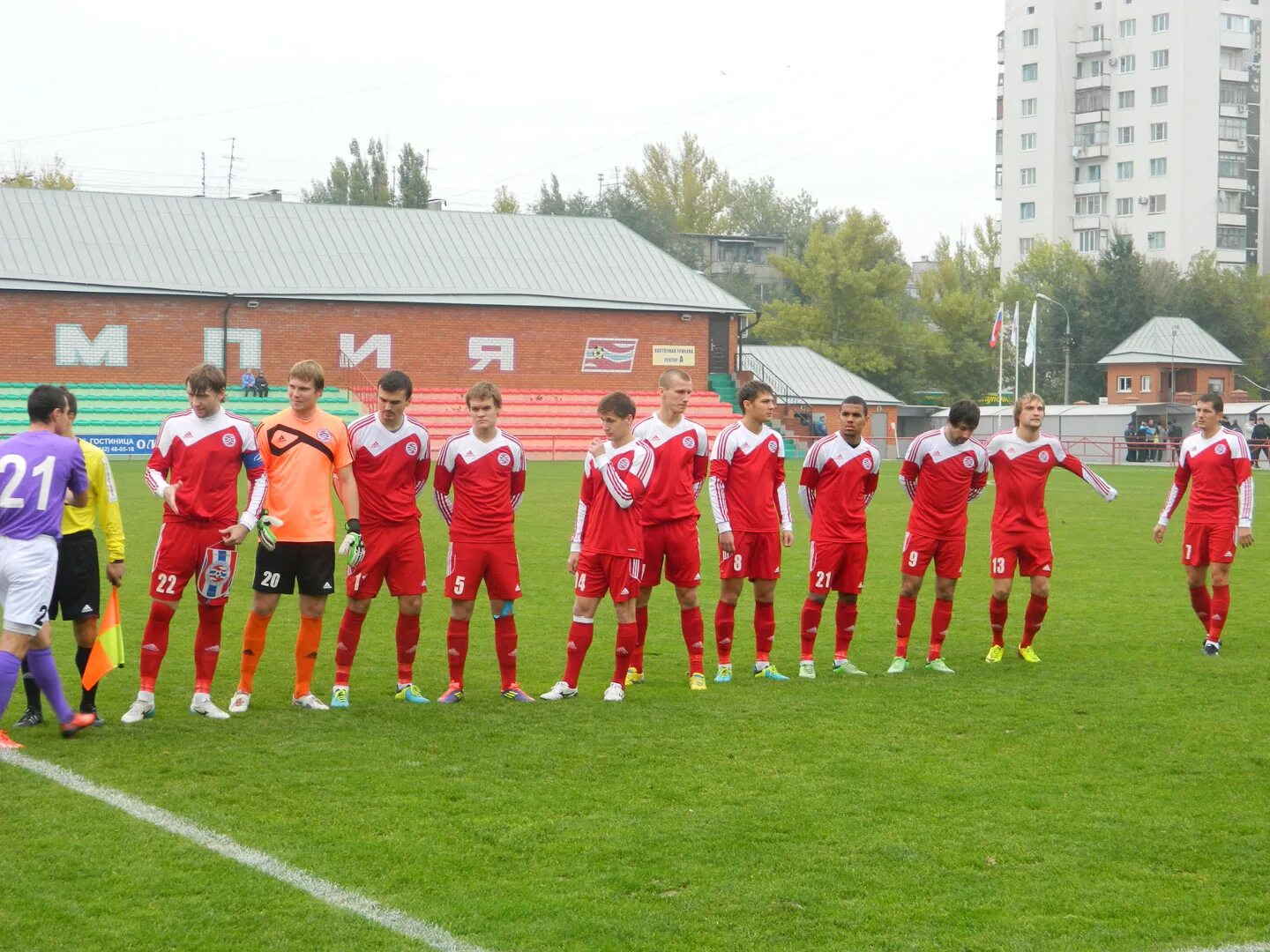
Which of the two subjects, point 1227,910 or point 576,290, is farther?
point 576,290

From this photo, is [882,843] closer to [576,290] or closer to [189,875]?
[189,875]

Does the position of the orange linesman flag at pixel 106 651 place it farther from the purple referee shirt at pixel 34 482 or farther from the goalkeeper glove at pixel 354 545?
the goalkeeper glove at pixel 354 545

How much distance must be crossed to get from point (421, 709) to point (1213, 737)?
473cm

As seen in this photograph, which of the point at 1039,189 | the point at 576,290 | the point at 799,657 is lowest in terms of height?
the point at 799,657

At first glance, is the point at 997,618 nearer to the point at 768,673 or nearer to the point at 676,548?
the point at 768,673

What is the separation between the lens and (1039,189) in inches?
4080

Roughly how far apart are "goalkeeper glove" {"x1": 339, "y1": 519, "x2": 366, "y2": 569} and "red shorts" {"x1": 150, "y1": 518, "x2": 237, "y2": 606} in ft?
2.37

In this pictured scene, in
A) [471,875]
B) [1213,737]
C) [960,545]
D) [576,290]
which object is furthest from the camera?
[576,290]

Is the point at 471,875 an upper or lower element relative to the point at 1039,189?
lower

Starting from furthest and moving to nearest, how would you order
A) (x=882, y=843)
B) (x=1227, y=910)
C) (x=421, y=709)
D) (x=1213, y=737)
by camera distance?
1. (x=421, y=709)
2. (x=1213, y=737)
3. (x=882, y=843)
4. (x=1227, y=910)

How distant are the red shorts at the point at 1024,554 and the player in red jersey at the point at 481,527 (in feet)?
12.7

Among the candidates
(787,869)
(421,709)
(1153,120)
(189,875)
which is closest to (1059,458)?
(421,709)

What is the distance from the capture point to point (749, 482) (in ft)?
31.9

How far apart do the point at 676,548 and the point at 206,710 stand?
10.4 feet
